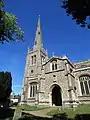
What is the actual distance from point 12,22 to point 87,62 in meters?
26.1

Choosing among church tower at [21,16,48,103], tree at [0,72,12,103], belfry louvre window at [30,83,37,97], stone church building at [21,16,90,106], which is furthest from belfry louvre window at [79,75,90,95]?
tree at [0,72,12,103]

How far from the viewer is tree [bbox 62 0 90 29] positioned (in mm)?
11797

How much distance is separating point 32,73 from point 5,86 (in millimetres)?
19298

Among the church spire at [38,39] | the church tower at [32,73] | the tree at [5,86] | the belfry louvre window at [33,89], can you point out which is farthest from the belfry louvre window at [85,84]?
the church spire at [38,39]

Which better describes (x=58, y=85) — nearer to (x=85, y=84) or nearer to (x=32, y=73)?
(x=85, y=84)

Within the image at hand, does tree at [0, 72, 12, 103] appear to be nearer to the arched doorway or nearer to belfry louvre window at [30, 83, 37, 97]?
belfry louvre window at [30, 83, 37, 97]

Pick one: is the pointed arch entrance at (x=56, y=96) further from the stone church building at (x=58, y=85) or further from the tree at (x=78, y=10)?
the tree at (x=78, y=10)

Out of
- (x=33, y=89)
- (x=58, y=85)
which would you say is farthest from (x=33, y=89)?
(x=58, y=85)

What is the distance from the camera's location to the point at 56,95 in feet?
115

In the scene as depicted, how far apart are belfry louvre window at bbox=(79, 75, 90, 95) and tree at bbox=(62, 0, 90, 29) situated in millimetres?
20962

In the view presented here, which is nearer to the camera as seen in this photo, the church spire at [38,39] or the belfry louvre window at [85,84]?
the belfry louvre window at [85,84]

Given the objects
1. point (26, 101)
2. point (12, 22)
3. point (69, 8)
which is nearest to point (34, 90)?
point (26, 101)

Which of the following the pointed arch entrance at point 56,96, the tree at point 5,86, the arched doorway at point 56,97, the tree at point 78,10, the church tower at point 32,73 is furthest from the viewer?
the church tower at point 32,73

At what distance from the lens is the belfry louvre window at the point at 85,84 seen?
3056 cm
